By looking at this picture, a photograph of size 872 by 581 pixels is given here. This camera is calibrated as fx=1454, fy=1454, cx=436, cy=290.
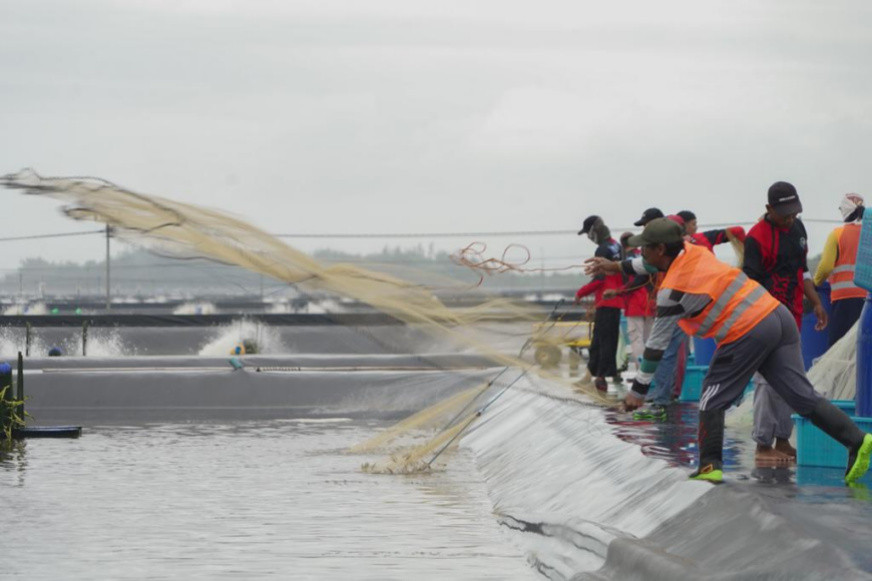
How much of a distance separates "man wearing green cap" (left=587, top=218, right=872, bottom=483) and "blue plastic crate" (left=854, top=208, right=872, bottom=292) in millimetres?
897

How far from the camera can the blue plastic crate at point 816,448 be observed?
9467mm

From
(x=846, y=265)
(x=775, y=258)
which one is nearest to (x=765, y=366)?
(x=775, y=258)

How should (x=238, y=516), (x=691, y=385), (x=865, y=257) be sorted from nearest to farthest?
(x=865, y=257) → (x=238, y=516) → (x=691, y=385)

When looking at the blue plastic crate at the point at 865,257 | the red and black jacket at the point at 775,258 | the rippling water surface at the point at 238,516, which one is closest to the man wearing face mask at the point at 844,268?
the red and black jacket at the point at 775,258

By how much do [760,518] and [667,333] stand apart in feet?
14.8

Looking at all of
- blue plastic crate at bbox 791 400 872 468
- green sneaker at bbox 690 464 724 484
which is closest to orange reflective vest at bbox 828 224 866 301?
blue plastic crate at bbox 791 400 872 468

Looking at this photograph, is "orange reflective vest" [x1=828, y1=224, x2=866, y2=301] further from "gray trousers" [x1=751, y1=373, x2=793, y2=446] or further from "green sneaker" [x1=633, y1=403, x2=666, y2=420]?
"gray trousers" [x1=751, y1=373, x2=793, y2=446]

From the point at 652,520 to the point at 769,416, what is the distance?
1738mm

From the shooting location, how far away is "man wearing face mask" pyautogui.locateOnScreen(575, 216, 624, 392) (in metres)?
15.7

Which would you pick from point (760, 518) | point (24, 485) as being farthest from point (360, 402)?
point (760, 518)

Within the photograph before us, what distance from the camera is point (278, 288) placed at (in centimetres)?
1317

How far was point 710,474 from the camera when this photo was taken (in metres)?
8.50

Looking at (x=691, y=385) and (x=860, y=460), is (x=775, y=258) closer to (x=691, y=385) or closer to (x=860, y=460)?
(x=860, y=460)

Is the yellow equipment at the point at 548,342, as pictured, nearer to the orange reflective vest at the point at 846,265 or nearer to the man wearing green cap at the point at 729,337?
the orange reflective vest at the point at 846,265
